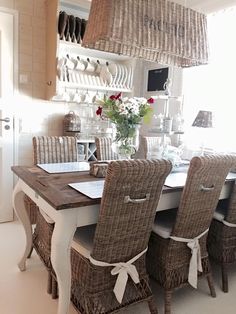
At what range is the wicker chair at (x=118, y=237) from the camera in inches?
54.4

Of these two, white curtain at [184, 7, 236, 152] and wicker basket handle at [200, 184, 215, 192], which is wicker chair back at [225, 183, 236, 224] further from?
white curtain at [184, 7, 236, 152]

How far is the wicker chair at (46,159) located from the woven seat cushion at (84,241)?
22cm

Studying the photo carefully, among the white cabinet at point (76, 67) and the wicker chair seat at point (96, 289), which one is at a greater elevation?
the white cabinet at point (76, 67)

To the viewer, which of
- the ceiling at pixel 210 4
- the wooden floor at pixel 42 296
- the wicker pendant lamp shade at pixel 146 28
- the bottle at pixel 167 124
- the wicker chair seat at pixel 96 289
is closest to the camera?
the wicker chair seat at pixel 96 289

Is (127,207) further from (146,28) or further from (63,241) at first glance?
(146,28)

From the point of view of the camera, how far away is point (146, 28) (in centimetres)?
174

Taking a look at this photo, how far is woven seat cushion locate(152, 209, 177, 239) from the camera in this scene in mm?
1829

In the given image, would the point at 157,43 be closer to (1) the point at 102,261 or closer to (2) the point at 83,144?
(1) the point at 102,261

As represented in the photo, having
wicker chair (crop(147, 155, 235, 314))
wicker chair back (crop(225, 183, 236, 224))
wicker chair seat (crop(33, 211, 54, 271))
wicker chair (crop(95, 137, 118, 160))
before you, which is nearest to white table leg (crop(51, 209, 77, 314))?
wicker chair seat (crop(33, 211, 54, 271))

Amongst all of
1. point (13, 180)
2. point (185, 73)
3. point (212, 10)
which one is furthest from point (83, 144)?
Answer: point (212, 10)

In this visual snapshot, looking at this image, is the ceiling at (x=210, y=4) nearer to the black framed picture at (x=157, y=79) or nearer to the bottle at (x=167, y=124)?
the black framed picture at (x=157, y=79)

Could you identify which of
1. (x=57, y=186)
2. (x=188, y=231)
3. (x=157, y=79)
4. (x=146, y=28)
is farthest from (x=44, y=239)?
(x=157, y=79)

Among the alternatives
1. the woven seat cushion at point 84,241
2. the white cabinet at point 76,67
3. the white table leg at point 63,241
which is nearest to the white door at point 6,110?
the white cabinet at point 76,67

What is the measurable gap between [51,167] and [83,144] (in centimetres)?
128
